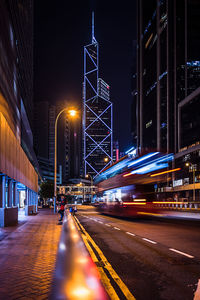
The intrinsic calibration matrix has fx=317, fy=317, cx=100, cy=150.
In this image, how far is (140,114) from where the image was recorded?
14425cm

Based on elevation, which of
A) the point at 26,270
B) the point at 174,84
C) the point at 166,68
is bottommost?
the point at 26,270

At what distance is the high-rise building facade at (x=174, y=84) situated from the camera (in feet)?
268

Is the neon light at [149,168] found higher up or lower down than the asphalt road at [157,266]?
higher up

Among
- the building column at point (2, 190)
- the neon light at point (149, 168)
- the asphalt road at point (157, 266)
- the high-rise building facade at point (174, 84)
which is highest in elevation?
Answer: the high-rise building facade at point (174, 84)

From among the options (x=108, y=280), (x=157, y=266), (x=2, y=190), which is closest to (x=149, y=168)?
(x=2, y=190)

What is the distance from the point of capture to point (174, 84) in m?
104

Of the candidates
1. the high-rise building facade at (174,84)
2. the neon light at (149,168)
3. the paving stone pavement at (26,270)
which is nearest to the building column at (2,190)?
the paving stone pavement at (26,270)

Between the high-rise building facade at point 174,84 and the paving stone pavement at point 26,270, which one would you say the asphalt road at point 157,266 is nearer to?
the paving stone pavement at point 26,270

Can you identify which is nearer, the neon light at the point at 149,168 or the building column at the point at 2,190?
the building column at the point at 2,190

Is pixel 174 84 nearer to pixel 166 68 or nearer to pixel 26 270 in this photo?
pixel 166 68

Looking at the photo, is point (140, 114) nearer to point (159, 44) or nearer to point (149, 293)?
point (159, 44)

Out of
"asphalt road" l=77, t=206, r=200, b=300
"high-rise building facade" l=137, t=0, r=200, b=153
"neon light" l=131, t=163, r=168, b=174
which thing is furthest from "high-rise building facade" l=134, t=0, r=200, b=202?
"asphalt road" l=77, t=206, r=200, b=300

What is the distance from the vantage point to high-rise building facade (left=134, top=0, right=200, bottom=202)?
81.8 meters

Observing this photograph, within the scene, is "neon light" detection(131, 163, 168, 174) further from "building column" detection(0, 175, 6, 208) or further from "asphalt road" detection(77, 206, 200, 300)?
"asphalt road" detection(77, 206, 200, 300)
